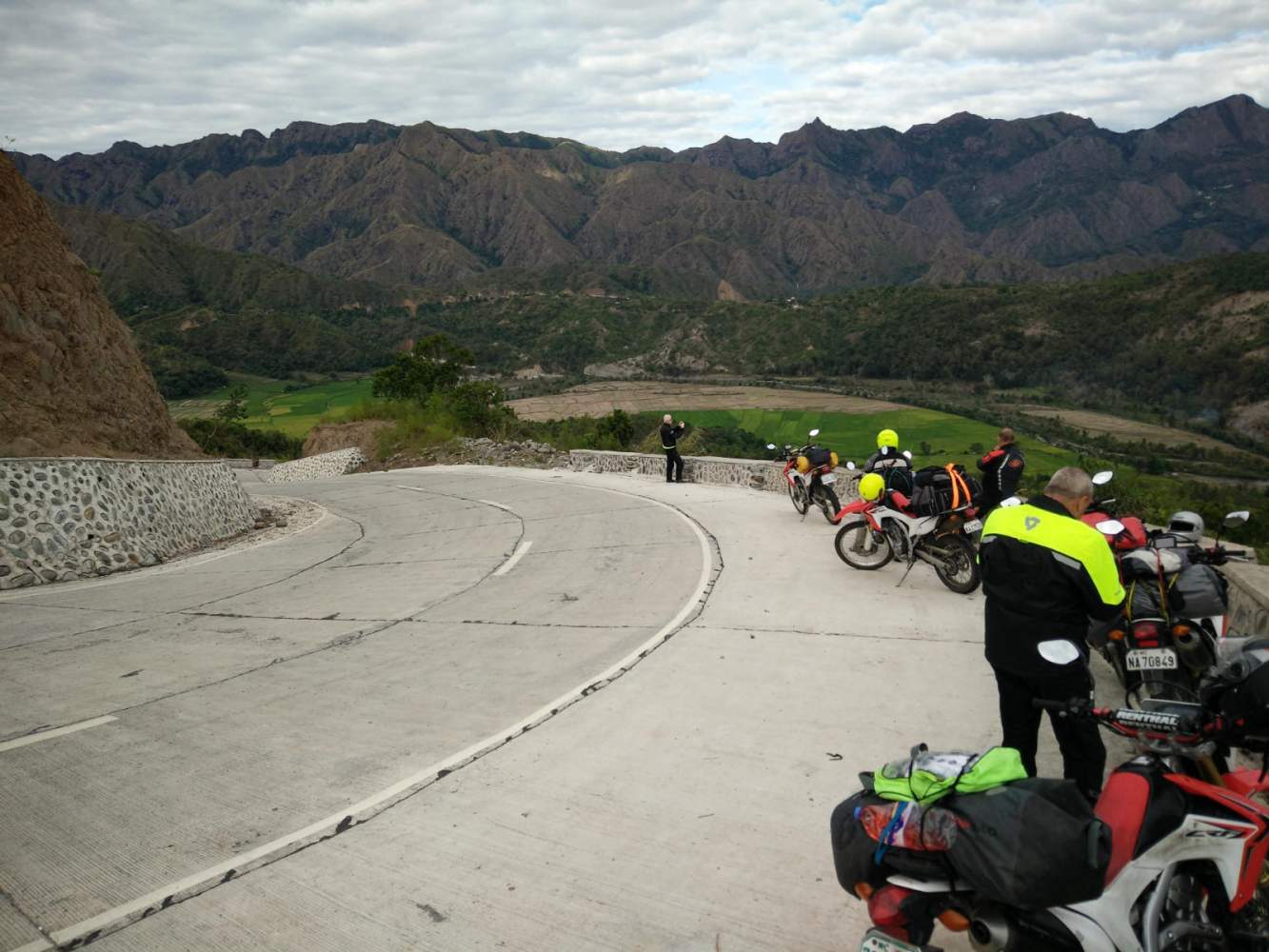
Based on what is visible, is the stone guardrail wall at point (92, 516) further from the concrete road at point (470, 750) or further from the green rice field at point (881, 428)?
the green rice field at point (881, 428)

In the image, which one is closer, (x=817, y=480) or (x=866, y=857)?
(x=866, y=857)

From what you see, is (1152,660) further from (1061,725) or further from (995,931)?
(995,931)

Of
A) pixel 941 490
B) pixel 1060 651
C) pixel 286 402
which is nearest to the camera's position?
pixel 1060 651

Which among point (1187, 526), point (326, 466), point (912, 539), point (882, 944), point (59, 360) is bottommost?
point (326, 466)

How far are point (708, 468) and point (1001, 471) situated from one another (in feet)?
36.0

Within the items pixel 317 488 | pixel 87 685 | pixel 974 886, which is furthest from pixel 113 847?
pixel 317 488

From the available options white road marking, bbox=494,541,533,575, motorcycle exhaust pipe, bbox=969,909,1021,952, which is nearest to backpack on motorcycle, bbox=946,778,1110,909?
motorcycle exhaust pipe, bbox=969,909,1021,952

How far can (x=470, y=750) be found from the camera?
18.3ft

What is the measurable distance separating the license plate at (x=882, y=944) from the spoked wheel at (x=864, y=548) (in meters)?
7.96

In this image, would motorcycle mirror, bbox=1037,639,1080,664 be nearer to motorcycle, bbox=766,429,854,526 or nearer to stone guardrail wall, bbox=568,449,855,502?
motorcycle, bbox=766,429,854,526

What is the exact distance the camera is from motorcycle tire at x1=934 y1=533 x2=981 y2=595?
9.43m

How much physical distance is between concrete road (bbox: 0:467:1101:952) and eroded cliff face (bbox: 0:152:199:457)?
809 centimetres

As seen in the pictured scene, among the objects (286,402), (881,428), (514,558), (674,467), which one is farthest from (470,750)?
(286,402)

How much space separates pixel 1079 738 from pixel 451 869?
122 inches
